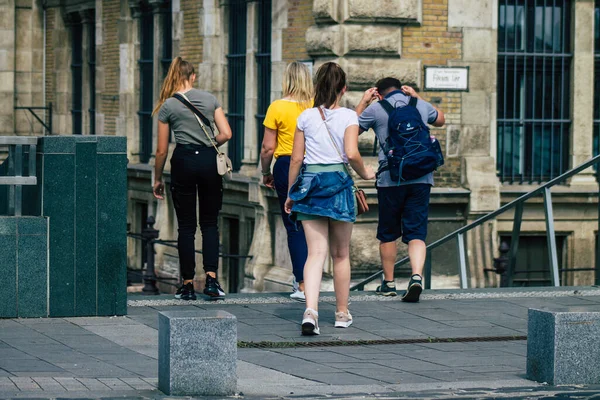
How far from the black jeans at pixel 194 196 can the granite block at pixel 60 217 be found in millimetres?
973

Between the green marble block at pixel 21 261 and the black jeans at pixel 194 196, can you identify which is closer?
the green marble block at pixel 21 261

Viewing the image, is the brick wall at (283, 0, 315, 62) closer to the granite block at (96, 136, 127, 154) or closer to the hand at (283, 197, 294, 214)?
the granite block at (96, 136, 127, 154)

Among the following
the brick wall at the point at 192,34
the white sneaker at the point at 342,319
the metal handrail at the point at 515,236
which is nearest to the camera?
the white sneaker at the point at 342,319

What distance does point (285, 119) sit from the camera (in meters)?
11.3

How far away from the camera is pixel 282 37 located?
62.3 feet

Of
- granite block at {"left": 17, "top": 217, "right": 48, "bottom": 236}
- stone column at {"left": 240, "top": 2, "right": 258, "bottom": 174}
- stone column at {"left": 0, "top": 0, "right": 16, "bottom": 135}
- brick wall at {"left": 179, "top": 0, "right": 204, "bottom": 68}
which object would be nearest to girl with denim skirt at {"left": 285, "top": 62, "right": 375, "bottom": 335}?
granite block at {"left": 17, "top": 217, "right": 48, "bottom": 236}

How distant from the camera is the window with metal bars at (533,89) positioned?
61.8 ft

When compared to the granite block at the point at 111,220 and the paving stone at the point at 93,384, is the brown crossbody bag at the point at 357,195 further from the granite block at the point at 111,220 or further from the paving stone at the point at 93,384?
the paving stone at the point at 93,384

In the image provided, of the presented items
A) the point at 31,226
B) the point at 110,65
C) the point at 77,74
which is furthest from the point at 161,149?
the point at 77,74

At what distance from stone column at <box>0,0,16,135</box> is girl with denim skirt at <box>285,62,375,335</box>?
20.1 meters

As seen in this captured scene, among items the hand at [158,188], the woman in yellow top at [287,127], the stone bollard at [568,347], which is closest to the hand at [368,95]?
the woman in yellow top at [287,127]

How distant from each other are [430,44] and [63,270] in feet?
26.8

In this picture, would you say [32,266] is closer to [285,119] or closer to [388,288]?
[285,119]

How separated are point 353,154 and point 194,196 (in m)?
1.68
